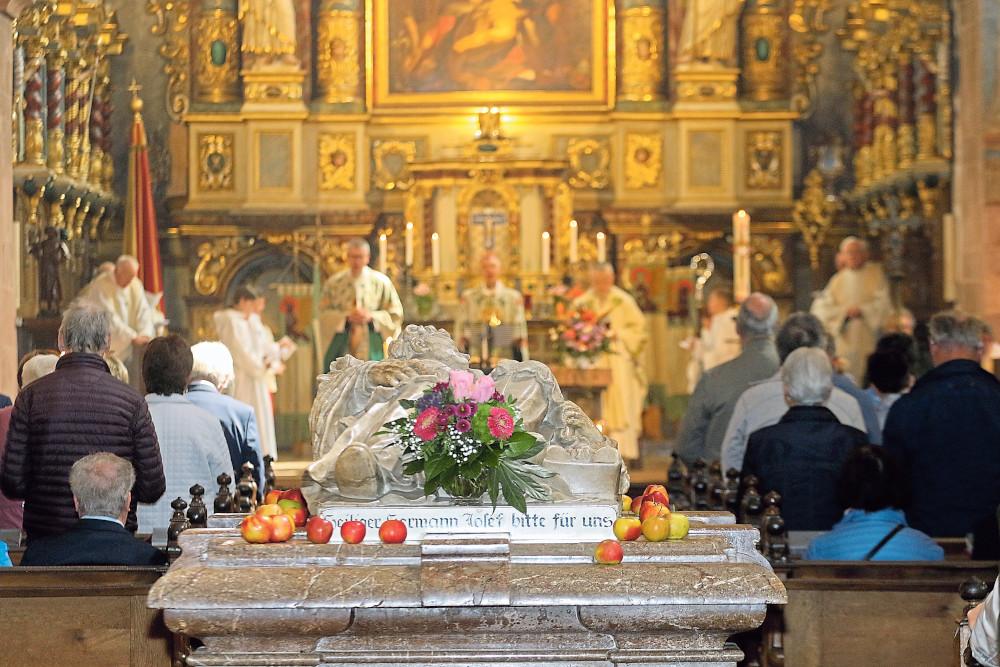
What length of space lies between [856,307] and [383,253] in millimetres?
4195

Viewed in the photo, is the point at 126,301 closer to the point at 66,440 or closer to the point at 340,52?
the point at 340,52

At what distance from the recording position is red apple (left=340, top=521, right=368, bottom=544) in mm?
4535

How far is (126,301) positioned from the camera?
14.8m

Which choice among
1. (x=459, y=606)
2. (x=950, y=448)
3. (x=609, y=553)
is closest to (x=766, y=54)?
(x=950, y=448)

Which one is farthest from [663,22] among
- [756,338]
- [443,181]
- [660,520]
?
[660,520]

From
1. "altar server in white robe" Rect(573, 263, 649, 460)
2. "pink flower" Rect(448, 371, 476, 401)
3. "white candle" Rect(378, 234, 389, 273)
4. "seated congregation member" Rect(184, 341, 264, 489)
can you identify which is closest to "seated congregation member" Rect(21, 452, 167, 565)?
"pink flower" Rect(448, 371, 476, 401)

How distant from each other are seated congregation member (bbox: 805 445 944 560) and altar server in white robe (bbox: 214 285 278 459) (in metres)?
9.00

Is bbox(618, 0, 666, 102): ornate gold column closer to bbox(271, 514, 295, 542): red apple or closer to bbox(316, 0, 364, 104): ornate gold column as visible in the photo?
bbox(316, 0, 364, 104): ornate gold column

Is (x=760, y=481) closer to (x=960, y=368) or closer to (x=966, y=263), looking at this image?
(x=960, y=368)

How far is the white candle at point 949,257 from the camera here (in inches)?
557

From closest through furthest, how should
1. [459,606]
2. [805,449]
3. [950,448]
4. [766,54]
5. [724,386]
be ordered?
1. [459,606]
2. [805,449]
3. [950,448]
4. [724,386]
5. [766,54]

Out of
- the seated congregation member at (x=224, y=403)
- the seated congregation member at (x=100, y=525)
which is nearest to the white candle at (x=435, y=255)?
the seated congregation member at (x=224, y=403)

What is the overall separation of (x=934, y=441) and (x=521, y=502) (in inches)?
112

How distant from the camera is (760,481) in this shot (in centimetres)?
669
